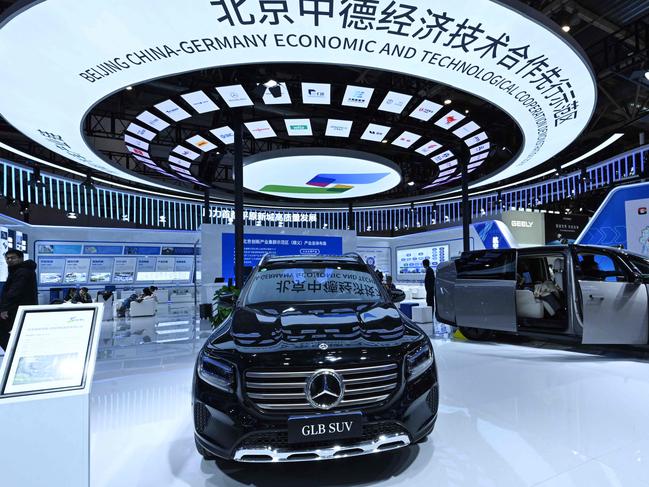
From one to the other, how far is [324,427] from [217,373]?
62cm

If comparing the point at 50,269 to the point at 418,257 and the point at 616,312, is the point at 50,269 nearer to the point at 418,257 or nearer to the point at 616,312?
the point at 418,257

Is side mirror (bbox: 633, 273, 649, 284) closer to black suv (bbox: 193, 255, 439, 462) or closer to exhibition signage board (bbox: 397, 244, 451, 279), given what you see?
black suv (bbox: 193, 255, 439, 462)

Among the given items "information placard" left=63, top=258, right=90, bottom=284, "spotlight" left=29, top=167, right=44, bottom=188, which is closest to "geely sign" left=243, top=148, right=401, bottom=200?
"spotlight" left=29, top=167, right=44, bottom=188

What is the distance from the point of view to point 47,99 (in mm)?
6238

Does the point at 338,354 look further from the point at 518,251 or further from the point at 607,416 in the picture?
the point at 518,251

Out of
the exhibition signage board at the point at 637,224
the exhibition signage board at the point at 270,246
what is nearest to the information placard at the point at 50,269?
the exhibition signage board at the point at 270,246

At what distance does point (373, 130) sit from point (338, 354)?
7.79m

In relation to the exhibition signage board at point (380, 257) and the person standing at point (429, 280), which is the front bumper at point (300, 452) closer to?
the person standing at point (429, 280)

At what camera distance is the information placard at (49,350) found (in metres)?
1.61

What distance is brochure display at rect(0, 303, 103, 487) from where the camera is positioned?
154 centimetres

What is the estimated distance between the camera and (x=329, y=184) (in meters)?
13.1

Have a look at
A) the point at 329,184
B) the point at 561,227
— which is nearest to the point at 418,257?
the point at 561,227

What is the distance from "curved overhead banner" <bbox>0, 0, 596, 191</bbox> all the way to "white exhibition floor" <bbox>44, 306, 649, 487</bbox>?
4028mm

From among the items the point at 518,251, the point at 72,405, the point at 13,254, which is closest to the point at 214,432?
the point at 72,405
